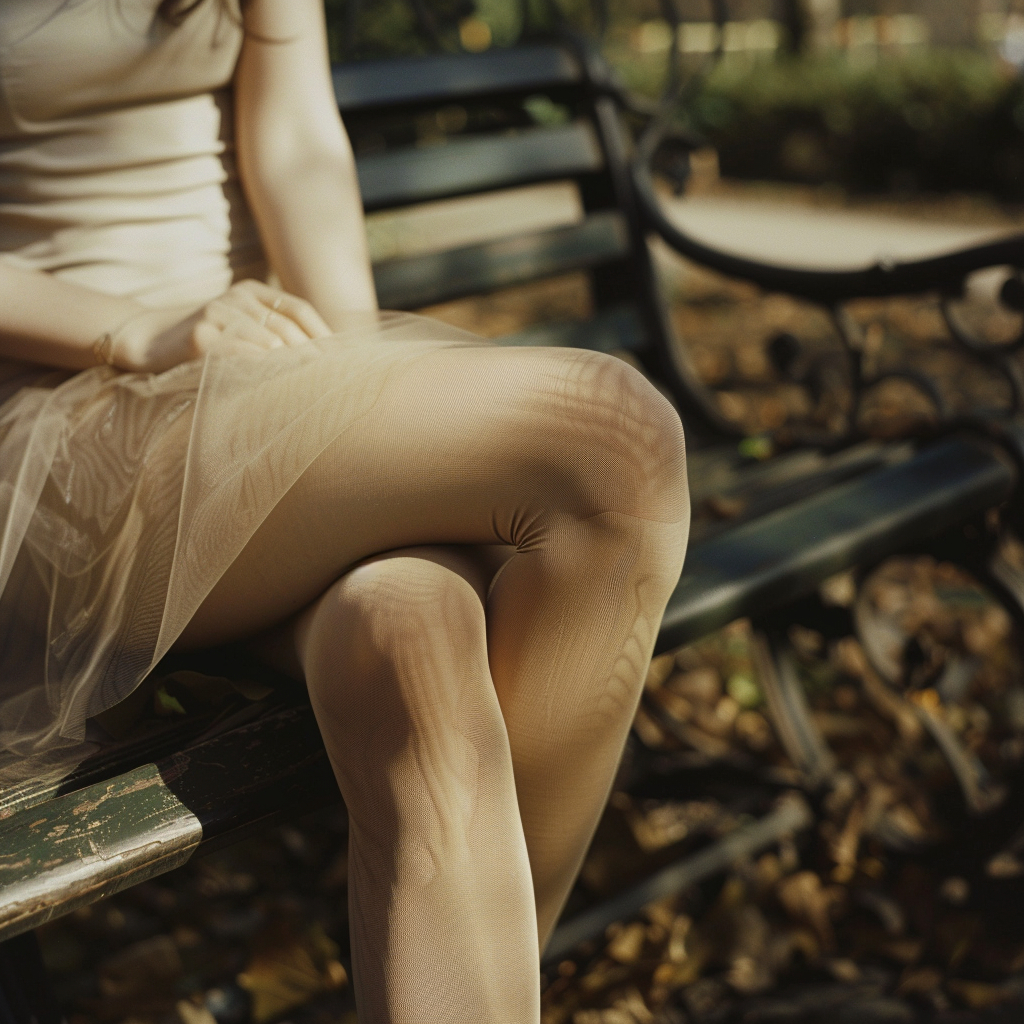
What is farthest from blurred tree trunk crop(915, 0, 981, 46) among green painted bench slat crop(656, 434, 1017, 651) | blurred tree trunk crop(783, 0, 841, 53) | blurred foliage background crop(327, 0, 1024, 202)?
green painted bench slat crop(656, 434, 1017, 651)

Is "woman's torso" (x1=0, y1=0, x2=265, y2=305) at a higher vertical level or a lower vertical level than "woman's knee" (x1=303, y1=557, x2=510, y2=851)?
higher

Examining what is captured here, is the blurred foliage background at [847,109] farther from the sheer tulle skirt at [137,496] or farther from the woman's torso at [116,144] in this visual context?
the sheer tulle skirt at [137,496]

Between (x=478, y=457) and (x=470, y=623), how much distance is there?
158 millimetres

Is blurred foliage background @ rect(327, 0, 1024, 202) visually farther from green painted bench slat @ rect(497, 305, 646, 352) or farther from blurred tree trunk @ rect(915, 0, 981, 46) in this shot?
green painted bench slat @ rect(497, 305, 646, 352)

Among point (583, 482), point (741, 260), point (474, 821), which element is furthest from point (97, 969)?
point (741, 260)

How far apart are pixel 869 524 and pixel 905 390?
278 centimetres

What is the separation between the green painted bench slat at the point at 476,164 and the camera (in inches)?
82.0

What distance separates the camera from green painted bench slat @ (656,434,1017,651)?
149 cm

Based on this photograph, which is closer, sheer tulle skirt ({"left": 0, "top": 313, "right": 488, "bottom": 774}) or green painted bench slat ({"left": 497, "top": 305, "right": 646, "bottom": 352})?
sheer tulle skirt ({"left": 0, "top": 313, "right": 488, "bottom": 774})

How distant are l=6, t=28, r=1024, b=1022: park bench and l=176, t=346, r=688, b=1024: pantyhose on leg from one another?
0.48 feet

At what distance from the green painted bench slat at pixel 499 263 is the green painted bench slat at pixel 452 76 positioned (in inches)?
11.2

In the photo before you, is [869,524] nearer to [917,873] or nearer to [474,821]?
[917,873]

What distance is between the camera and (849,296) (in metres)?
2.13

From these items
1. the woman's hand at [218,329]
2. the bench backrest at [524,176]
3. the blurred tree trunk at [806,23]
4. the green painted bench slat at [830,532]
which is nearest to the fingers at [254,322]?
the woman's hand at [218,329]
